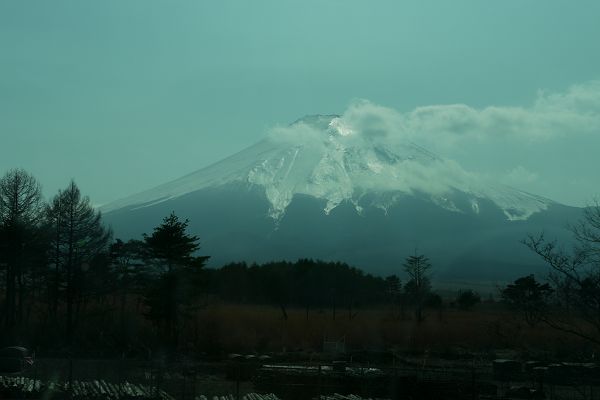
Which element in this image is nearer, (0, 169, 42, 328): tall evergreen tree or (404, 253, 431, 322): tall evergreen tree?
(0, 169, 42, 328): tall evergreen tree

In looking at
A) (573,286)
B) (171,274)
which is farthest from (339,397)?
(171,274)

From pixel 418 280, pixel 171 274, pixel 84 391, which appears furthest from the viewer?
pixel 418 280

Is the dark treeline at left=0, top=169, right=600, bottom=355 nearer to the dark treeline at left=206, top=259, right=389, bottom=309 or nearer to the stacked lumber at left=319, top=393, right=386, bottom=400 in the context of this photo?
the stacked lumber at left=319, top=393, right=386, bottom=400

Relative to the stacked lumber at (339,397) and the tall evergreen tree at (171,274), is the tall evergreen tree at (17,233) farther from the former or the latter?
the stacked lumber at (339,397)

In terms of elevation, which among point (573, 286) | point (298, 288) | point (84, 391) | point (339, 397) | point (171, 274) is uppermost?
point (171, 274)

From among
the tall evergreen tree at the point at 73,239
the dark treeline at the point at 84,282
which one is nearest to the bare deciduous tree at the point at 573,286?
the dark treeline at the point at 84,282

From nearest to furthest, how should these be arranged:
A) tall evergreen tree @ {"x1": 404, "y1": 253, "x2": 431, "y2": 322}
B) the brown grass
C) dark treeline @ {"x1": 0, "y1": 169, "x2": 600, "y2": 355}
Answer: dark treeline @ {"x1": 0, "y1": 169, "x2": 600, "y2": 355}, the brown grass, tall evergreen tree @ {"x1": 404, "y1": 253, "x2": 431, "y2": 322}

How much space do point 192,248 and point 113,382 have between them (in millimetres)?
19750

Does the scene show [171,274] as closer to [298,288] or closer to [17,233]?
[17,233]

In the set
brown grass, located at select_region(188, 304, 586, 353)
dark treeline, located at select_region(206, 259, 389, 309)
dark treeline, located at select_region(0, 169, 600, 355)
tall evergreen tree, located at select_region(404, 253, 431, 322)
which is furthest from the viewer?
dark treeline, located at select_region(206, 259, 389, 309)

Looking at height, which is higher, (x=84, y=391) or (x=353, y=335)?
(x=353, y=335)

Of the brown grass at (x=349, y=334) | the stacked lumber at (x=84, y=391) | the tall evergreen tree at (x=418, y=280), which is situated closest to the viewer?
the stacked lumber at (x=84, y=391)

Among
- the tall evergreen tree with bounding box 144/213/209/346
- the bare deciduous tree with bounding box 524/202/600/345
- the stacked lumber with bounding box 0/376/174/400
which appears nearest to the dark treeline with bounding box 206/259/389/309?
the tall evergreen tree with bounding box 144/213/209/346

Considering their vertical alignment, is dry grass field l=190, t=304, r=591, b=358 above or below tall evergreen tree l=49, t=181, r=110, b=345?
below
